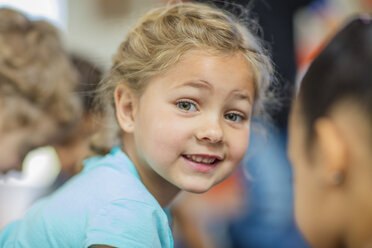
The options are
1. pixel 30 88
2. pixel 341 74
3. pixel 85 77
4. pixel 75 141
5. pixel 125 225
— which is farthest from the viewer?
pixel 75 141

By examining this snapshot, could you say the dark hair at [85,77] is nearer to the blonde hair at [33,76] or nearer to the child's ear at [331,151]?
the blonde hair at [33,76]

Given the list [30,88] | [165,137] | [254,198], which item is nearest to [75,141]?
[30,88]

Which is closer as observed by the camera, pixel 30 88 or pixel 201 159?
pixel 201 159

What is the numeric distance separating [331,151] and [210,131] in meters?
0.20

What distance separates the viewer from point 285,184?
3.80 ft

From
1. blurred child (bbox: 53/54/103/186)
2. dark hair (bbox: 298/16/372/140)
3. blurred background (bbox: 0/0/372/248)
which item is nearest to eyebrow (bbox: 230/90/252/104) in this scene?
dark hair (bbox: 298/16/372/140)

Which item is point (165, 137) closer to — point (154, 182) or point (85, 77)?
point (154, 182)

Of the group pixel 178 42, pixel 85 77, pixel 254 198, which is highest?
pixel 178 42

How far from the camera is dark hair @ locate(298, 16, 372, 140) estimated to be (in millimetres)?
615

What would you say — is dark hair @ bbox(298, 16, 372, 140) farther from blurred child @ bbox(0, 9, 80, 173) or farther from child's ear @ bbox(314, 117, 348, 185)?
blurred child @ bbox(0, 9, 80, 173)

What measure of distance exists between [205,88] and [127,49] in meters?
0.17

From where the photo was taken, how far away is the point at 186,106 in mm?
580

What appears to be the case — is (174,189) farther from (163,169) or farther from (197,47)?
(197,47)

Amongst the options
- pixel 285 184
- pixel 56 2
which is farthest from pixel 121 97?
pixel 56 2
